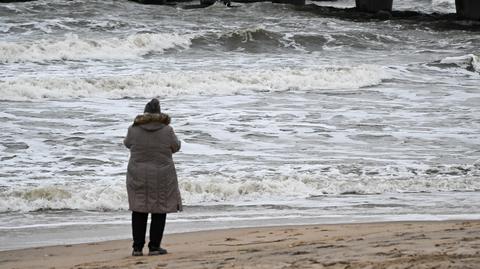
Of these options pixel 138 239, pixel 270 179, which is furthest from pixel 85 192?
pixel 138 239

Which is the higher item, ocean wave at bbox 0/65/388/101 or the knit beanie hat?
the knit beanie hat

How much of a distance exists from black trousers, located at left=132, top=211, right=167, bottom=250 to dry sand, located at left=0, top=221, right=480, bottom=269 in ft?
0.53

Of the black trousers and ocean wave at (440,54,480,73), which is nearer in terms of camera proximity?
the black trousers

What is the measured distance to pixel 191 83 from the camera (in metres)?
20.1

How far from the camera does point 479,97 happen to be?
62.9 ft

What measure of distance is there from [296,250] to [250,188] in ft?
13.7

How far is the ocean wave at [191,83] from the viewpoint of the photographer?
1853cm

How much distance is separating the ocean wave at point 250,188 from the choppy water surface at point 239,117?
0.08ft

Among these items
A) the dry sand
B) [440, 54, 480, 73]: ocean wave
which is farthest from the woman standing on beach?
[440, 54, 480, 73]: ocean wave

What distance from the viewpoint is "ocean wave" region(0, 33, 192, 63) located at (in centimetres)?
2356

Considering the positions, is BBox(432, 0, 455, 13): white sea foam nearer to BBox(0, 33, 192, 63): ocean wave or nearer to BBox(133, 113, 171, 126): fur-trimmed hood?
BBox(0, 33, 192, 63): ocean wave

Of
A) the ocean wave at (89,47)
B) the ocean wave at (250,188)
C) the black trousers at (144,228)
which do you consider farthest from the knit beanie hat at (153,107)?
the ocean wave at (89,47)

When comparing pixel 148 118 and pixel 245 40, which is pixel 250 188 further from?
pixel 245 40

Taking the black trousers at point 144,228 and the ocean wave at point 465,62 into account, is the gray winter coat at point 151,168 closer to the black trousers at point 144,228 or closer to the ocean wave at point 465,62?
the black trousers at point 144,228
